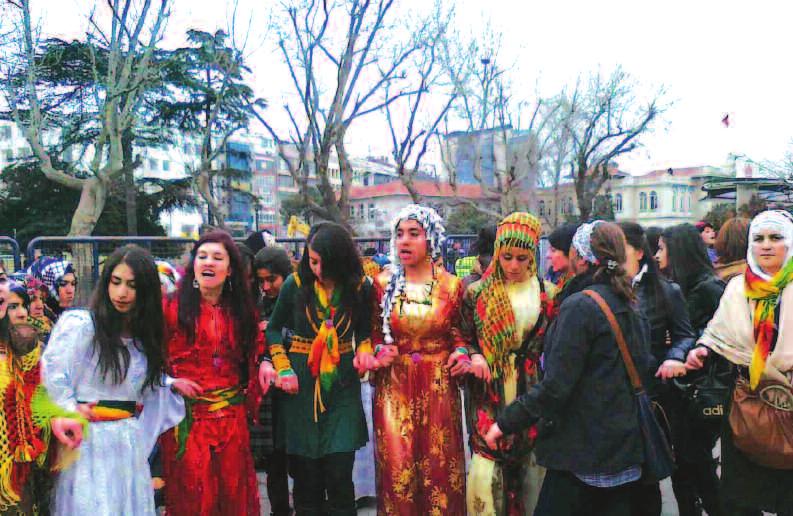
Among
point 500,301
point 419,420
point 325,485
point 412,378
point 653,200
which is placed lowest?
point 325,485

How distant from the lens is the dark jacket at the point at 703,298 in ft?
12.0

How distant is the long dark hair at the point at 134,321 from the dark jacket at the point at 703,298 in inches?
118

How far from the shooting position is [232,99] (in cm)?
2341

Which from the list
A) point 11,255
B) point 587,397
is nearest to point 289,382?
point 587,397

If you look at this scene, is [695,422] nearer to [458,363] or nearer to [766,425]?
[766,425]

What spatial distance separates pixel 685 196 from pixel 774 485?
73465 mm

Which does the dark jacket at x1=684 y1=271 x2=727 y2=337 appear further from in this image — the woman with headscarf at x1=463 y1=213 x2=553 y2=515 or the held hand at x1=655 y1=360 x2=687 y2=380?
the woman with headscarf at x1=463 y1=213 x2=553 y2=515

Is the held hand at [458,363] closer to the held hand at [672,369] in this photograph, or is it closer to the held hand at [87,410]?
the held hand at [672,369]

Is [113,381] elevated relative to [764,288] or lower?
lower

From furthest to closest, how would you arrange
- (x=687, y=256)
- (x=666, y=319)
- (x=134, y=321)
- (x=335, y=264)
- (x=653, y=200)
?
(x=653, y=200), (x=687, y=256), (x=666, y=319), (x=335, y=264), (x=134, y=321)

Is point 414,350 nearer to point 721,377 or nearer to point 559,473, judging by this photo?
point 559,473

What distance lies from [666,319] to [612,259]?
1016 mm

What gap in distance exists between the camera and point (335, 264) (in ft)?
10.9

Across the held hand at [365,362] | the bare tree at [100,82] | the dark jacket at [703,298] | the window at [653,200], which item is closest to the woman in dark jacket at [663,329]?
the dark jacket at [703,298]
